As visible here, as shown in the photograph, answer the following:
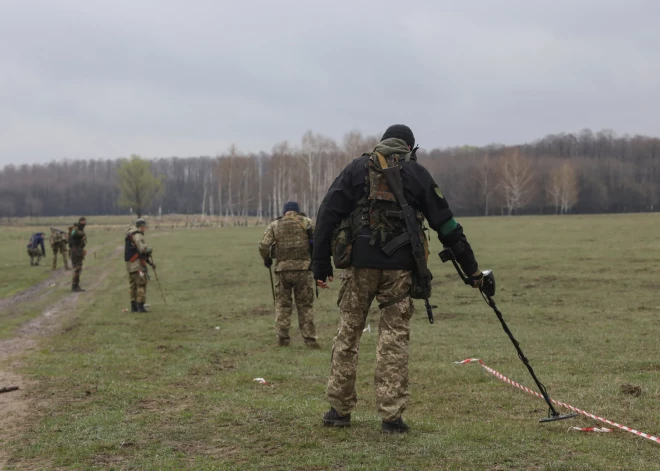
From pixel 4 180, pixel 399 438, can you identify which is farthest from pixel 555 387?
pixel 4 180

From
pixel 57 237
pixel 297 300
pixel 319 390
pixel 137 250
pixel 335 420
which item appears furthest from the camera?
pixel 57 237

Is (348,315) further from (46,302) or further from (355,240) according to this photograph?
(46,302)

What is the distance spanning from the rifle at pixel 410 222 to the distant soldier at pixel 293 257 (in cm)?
573

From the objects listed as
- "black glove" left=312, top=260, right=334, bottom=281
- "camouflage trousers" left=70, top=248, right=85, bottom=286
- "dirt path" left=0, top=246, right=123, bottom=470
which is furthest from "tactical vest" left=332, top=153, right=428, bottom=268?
"camouflage trousers" left=70, top=248, right=85, bottom=286

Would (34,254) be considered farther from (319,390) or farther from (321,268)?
(321,268)

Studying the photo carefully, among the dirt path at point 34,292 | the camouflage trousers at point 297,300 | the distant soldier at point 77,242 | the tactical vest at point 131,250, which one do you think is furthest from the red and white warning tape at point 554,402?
the distant soldier at point 77,242

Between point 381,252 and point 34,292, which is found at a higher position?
point 381,252

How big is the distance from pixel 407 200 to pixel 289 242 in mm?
5956

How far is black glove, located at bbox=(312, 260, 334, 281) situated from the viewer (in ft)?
19.9

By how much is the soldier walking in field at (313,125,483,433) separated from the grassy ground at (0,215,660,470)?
433 millimetres

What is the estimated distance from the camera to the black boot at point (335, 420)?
591cm

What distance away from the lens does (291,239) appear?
1160 centimetres

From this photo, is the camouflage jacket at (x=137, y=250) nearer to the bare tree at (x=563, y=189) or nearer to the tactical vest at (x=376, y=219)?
the tactical vest at (x=376, y=219)

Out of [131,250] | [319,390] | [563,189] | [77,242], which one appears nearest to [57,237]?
[77,242]
